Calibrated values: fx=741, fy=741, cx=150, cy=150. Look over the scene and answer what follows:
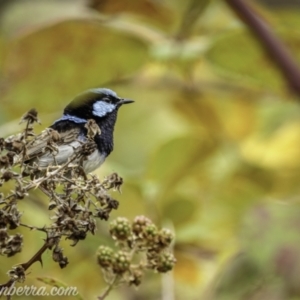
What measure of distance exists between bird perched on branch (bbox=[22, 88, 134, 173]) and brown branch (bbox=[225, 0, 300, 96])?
37 centimetres

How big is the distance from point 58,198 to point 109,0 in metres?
1.00

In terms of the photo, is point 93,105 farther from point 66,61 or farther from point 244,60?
point 244,60

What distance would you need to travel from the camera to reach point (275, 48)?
56.6 inches

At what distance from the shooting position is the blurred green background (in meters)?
1.39

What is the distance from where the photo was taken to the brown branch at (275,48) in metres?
1.42

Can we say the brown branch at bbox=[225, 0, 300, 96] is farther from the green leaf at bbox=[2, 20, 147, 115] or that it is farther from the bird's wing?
the bird's wing

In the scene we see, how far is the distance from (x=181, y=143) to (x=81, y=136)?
0.80m

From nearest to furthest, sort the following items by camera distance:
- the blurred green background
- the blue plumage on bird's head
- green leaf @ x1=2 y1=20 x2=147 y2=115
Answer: the blue plumage on bird's head
the blurred green background
green leaf @ x1=2 y1=20 x2=147 y2=115

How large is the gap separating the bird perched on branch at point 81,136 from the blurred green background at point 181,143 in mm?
357

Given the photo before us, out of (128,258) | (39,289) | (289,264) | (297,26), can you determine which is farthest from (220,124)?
(128,258)

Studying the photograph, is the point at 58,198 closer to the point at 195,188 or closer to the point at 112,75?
the point at 112,75

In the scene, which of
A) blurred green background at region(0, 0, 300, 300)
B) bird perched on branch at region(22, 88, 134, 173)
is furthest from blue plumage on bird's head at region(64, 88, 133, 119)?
blurred green background at region(0, 0, 300, 300)

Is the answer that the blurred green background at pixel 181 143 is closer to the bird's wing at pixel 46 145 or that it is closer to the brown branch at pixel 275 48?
the brown branch at pixel 275 48

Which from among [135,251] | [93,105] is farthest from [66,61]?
[135,251]
